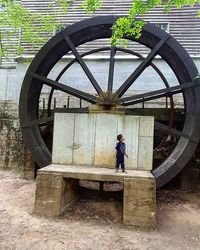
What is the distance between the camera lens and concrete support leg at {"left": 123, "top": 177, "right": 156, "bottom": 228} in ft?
14.7

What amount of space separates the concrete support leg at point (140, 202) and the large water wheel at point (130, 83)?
1485 mm

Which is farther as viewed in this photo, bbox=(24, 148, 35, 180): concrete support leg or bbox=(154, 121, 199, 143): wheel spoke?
bbox=(24, 148, 35, 180): concrete support leg

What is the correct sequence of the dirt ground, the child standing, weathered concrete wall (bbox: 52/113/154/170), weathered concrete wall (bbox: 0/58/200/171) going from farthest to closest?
weathered concrete wall (bbox: 0/58/200/171)
weathered concrete wall (bbox: 52/113/154/170)
the child standing
the dirt ground

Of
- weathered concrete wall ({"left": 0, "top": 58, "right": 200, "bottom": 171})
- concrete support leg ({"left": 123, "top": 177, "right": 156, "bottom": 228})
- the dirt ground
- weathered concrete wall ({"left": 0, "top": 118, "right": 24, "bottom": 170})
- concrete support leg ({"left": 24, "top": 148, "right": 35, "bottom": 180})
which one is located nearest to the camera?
the dirt ground

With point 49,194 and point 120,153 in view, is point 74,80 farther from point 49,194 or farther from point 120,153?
point 49,194

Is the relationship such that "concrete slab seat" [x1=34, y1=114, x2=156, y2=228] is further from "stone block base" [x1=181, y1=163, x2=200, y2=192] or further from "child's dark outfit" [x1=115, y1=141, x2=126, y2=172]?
"stone block base" [x1=181, y1=163, x2=200, y2=192]

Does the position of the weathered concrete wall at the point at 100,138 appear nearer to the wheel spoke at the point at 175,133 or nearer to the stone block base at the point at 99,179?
the stone block base at the point at 99,179

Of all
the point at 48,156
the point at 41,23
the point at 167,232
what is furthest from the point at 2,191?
the point at 41,23

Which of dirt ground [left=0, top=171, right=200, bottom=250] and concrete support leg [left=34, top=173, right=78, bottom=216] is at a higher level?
concrete support leg [left=34, top=173, right=78, bottom=216]

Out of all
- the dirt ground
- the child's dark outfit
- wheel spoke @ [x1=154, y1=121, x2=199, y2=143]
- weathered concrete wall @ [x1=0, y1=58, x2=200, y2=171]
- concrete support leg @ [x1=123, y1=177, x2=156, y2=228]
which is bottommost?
the dirt ground

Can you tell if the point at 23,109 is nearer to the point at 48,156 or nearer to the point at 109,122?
the point at 48,156

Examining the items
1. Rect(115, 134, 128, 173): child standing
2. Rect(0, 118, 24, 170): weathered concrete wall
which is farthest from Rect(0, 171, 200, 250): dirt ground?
Rect(0, 118, 24, 170): weathered concrete wall

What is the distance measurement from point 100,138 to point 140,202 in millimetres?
1446

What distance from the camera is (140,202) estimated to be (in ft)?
14.8
